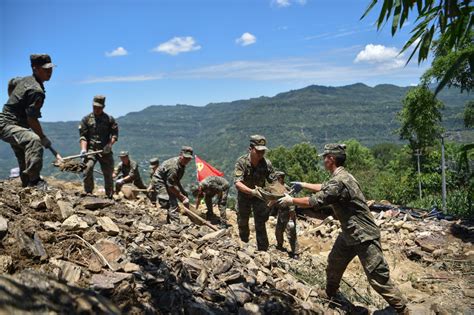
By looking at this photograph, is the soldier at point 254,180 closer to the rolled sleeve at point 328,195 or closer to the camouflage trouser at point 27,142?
the rolled sleeve at point 328,195

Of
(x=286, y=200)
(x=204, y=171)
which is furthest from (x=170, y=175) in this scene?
(x=204, y=171)

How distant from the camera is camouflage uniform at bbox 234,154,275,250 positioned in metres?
5.79

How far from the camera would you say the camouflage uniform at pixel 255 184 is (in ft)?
19.0

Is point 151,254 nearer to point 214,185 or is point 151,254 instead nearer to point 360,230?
point 360,230

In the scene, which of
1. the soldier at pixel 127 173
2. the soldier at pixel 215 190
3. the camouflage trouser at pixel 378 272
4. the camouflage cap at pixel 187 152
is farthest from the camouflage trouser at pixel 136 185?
the camouflage trouser at pixel 378 272

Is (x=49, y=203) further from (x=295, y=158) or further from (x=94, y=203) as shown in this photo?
(x=295, y=158)

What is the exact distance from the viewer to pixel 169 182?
7684mm

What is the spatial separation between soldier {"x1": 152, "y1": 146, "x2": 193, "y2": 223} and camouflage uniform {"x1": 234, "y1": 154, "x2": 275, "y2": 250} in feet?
5.10

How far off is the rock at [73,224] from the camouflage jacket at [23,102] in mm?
1681

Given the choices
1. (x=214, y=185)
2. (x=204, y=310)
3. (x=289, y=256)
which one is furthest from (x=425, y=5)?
(x=214, y=185)

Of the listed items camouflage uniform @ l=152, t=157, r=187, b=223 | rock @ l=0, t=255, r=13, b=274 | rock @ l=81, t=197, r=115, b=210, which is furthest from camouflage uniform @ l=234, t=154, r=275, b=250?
rock @ l=0, t=255, r=13, b=274

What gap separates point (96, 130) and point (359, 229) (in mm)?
5367

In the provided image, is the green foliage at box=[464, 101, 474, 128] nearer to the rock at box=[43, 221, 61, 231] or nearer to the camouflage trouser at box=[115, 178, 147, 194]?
the camouflage trouser at box=[115, 178, 147, 194]

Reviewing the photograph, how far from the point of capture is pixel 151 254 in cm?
400
